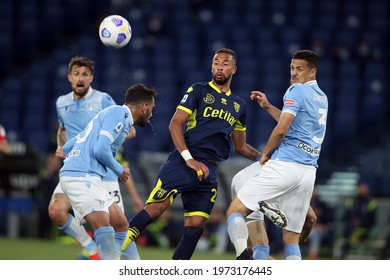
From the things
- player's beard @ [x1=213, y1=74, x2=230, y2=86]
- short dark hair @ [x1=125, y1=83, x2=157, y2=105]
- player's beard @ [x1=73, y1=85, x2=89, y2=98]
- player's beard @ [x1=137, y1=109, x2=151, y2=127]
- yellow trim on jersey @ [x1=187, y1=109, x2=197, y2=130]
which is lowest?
yellow trim on jersey @ [x1=187, y1=109, x2=197, y2=130]

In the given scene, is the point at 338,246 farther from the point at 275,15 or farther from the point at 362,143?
the point at 275,15

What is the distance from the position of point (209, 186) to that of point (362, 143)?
10.2 m

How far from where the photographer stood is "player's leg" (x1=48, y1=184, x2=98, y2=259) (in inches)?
371

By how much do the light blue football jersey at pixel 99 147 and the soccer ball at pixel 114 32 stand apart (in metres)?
1.50

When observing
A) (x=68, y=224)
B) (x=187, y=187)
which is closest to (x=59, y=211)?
(x=68, y=224)

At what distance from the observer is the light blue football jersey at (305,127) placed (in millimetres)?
8312

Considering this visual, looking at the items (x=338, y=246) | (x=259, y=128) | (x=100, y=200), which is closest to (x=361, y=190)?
(x=338, y=246)

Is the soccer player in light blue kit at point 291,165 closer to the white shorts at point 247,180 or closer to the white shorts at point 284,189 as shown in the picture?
the white shorts at point 284,189

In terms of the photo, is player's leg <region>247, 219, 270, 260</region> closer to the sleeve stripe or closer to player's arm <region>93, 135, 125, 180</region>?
player's arm <region>93, 135, 125, 180</region>

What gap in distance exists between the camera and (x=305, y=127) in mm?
8367

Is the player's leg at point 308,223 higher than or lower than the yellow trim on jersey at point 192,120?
lower

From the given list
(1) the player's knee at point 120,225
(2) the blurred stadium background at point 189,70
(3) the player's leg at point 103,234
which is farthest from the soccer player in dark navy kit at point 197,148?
(2) the blurred stadium background at point 189,70

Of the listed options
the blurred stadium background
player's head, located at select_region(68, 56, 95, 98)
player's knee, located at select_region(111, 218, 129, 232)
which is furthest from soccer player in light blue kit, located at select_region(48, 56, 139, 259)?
the blurred stadium background

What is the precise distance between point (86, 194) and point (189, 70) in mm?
11592
